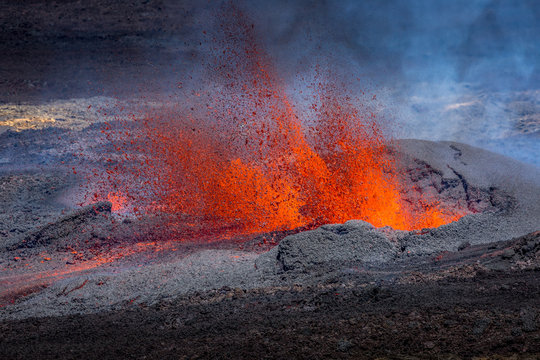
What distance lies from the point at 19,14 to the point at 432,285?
2901cm

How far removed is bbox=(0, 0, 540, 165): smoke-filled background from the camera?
16859 mm

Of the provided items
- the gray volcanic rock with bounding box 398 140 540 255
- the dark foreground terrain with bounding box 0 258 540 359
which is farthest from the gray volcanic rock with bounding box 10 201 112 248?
the gray volcanic rock with bounding box 398 140 540 255

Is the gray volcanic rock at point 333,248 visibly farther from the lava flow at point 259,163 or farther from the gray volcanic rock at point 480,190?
the lava flow at point 259,163

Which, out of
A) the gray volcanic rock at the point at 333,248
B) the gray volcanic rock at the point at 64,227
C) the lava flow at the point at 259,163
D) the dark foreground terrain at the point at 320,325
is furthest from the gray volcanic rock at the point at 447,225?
the gray volcanic rock at the point at 64,227

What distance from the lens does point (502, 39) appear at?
739 inches

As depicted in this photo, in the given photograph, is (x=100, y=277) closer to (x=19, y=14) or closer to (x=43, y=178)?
(x=43, y=178)

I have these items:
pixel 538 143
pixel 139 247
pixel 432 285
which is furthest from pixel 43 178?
pixel 538 143

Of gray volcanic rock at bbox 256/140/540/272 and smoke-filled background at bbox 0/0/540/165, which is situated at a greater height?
smoke-filled background at bbox 0/0/540/165

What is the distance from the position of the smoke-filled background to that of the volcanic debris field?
1.19ft

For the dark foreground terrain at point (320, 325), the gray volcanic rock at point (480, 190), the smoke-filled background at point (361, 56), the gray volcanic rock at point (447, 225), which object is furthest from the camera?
the smoke-filled background at point (361, 56)

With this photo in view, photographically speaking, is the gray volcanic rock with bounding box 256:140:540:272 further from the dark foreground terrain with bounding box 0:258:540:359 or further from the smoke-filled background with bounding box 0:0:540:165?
the smoke-filled background with bounding box 0:0:540:165

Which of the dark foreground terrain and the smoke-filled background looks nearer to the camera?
the dark foreground terrain

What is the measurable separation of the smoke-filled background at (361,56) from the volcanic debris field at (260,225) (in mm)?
363

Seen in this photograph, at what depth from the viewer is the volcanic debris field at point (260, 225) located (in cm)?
463
